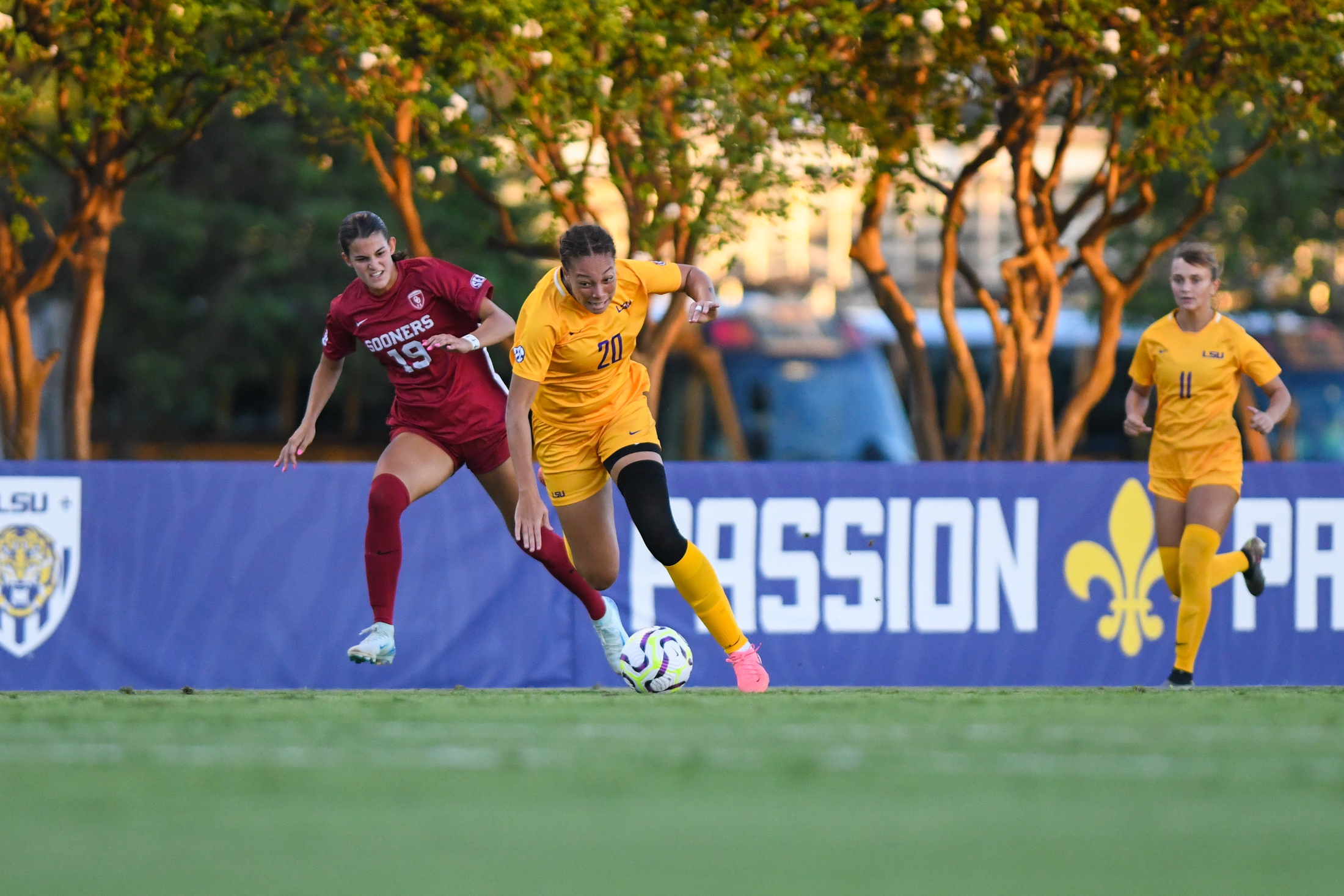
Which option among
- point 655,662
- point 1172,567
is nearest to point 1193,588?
point 1172,567

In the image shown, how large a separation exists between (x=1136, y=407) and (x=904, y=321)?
5939 mm

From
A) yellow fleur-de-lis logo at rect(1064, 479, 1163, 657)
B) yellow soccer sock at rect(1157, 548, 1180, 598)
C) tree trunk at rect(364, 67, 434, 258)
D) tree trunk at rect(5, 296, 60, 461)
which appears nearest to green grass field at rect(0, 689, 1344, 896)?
yellow soccer sock at rect(1157, 548, 1180, 598)

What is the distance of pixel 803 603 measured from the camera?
35.4ft

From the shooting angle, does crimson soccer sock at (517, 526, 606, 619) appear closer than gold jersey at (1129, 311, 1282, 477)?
Yes

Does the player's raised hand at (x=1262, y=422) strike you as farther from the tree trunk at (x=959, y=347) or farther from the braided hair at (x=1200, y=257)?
the tree trunk at (x=959, y=347)

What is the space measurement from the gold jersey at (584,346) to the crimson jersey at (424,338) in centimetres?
38

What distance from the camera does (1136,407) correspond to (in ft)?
31.5

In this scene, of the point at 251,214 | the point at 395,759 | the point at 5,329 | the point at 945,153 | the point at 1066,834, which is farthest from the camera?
the point at 945,153

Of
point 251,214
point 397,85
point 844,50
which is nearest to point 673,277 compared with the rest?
point 397,85

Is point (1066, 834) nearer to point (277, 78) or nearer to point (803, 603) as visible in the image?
point (803, 603)

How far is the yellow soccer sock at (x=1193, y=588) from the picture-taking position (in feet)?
29.9

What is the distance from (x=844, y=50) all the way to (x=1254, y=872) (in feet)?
36.6

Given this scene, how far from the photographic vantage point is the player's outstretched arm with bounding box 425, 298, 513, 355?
789 centimetres

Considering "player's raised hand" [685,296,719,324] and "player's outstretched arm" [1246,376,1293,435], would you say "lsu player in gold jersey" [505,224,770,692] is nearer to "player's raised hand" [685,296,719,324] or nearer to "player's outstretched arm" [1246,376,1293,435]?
"player's raised hand" [685,296,719,324]
